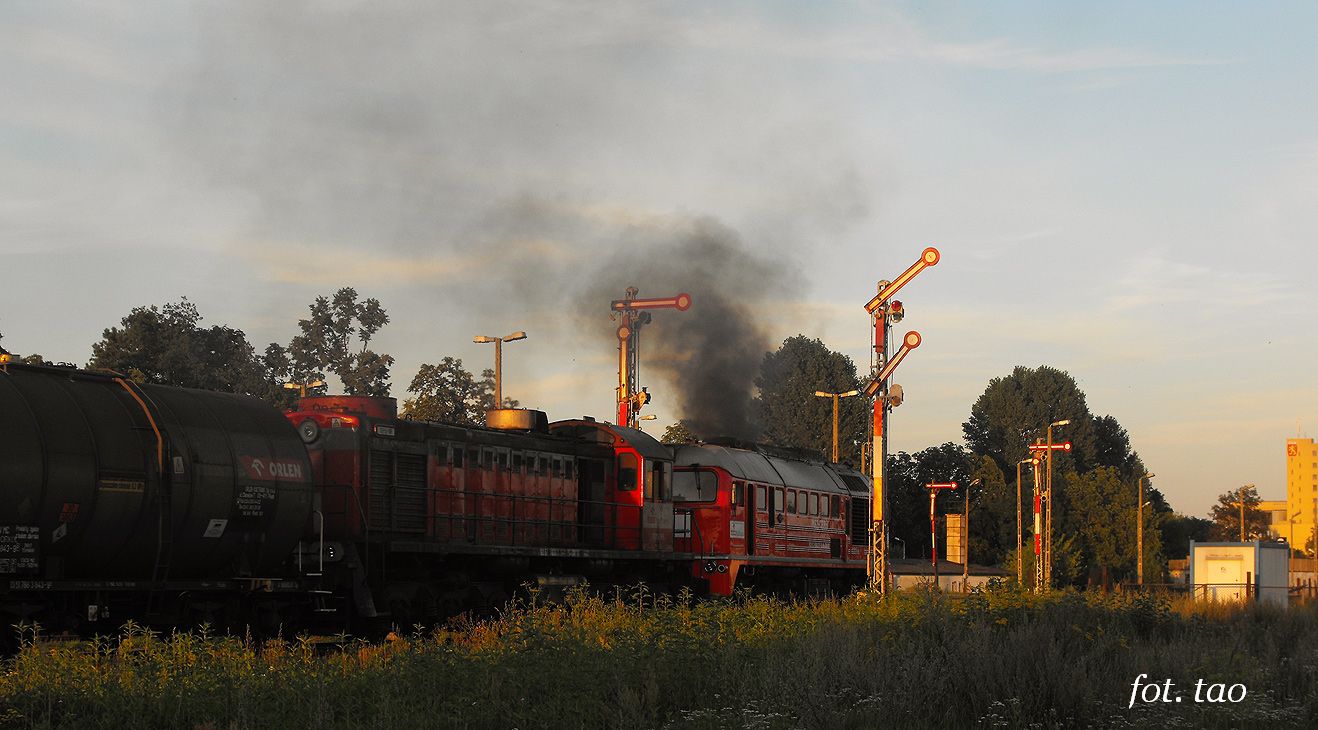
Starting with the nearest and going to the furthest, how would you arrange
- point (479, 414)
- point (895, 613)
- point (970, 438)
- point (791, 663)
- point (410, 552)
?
1. point (791, 663)
2. point (895, 613)
3. point (410, 552)
4. point (479, 414)
5. point (970, 438)

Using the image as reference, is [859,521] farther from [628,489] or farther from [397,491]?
[397,491]

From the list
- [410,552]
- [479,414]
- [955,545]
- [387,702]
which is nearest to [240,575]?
[410,552]

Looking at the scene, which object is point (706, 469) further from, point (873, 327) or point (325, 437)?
point (325, 437)

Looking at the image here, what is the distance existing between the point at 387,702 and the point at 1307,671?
11764 mm

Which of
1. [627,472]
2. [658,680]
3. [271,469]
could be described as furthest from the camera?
[627,472]

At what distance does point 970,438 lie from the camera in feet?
394

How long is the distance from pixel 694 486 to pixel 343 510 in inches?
446

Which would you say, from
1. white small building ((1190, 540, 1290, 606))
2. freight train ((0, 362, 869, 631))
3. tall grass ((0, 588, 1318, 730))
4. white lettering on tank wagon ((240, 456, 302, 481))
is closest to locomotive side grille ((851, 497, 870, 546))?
freight train ((0, 362, 869, 631))

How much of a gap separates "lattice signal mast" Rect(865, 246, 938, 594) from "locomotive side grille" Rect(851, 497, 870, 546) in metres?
9.13

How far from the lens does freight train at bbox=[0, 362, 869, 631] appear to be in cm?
1670

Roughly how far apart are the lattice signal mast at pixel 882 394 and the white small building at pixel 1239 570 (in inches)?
417

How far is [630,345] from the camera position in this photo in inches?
1623

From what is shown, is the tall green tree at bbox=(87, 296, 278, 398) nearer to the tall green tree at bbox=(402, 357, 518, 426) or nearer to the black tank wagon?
the tall green tree at bbox=(402, 357, 518, 426)

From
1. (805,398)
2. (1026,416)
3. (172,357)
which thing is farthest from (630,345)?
(1026,416)
